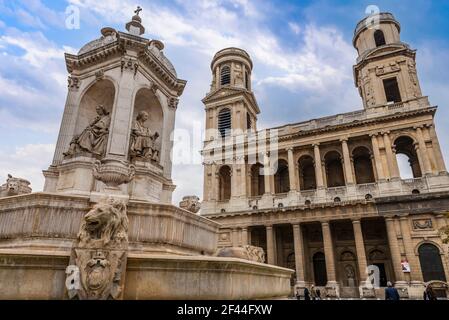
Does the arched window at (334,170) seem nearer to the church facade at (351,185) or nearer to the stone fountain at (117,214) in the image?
the church facade at (351,185)

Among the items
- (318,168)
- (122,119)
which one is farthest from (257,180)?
(122,119)

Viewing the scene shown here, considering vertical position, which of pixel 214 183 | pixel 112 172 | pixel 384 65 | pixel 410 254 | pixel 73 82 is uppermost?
pixel 384 65

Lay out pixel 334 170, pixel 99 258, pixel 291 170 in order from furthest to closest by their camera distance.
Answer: pixel 334 170
pixel 291 170
pixel 99 258

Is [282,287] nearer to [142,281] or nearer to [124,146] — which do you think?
[142,281]

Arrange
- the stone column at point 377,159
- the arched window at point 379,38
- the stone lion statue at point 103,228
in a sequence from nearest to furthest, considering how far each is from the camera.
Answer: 1. the stone lion statue at point 103,228
2. the stone column at point 377,159
3. the arched window at point 379,38

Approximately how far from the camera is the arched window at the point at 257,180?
33.7 m

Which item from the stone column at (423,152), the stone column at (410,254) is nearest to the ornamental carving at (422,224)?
the stone column at (410,254)

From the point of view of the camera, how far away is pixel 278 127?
33188 millimetres

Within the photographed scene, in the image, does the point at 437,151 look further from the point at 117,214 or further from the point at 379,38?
the point at 117,214

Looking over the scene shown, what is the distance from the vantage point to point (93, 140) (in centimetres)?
750

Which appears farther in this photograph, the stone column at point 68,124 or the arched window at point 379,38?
the arched window at point 379,38

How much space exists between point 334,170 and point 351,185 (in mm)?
5376

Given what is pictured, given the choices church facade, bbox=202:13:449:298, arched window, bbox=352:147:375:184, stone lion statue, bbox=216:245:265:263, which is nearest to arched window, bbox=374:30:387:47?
church facade, bbox=202:13:449:298

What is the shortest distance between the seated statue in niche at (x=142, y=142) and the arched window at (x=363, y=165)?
2768cm
